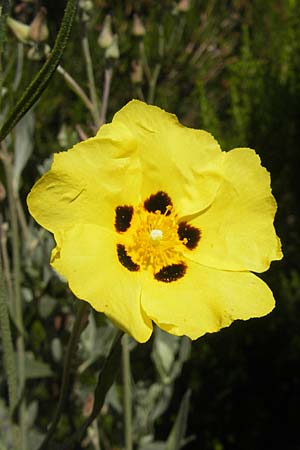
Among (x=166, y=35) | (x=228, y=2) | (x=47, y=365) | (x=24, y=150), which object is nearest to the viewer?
(x=24, y=150)

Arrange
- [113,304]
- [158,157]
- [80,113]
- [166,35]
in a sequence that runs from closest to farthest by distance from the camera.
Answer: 1. [113,304]
2. [158,157]
3. [80,113]
4. [166,35]

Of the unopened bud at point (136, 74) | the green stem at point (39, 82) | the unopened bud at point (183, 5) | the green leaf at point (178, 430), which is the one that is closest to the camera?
the green stem at point (39, 82)

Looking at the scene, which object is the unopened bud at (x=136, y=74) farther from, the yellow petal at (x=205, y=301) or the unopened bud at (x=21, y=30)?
the yellow petal at (x=205, y=301)

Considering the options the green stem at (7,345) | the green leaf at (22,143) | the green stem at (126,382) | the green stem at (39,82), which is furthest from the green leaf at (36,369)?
the green stem at (39,82)

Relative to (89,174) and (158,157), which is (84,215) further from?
(158,157)

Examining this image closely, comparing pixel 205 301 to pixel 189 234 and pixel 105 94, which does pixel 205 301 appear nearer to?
pixel 189 234

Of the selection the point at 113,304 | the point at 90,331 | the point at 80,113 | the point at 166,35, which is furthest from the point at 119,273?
the point at 166,35

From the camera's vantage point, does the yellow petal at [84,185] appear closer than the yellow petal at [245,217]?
Yes

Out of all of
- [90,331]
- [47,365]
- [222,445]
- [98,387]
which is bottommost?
[222,445]
